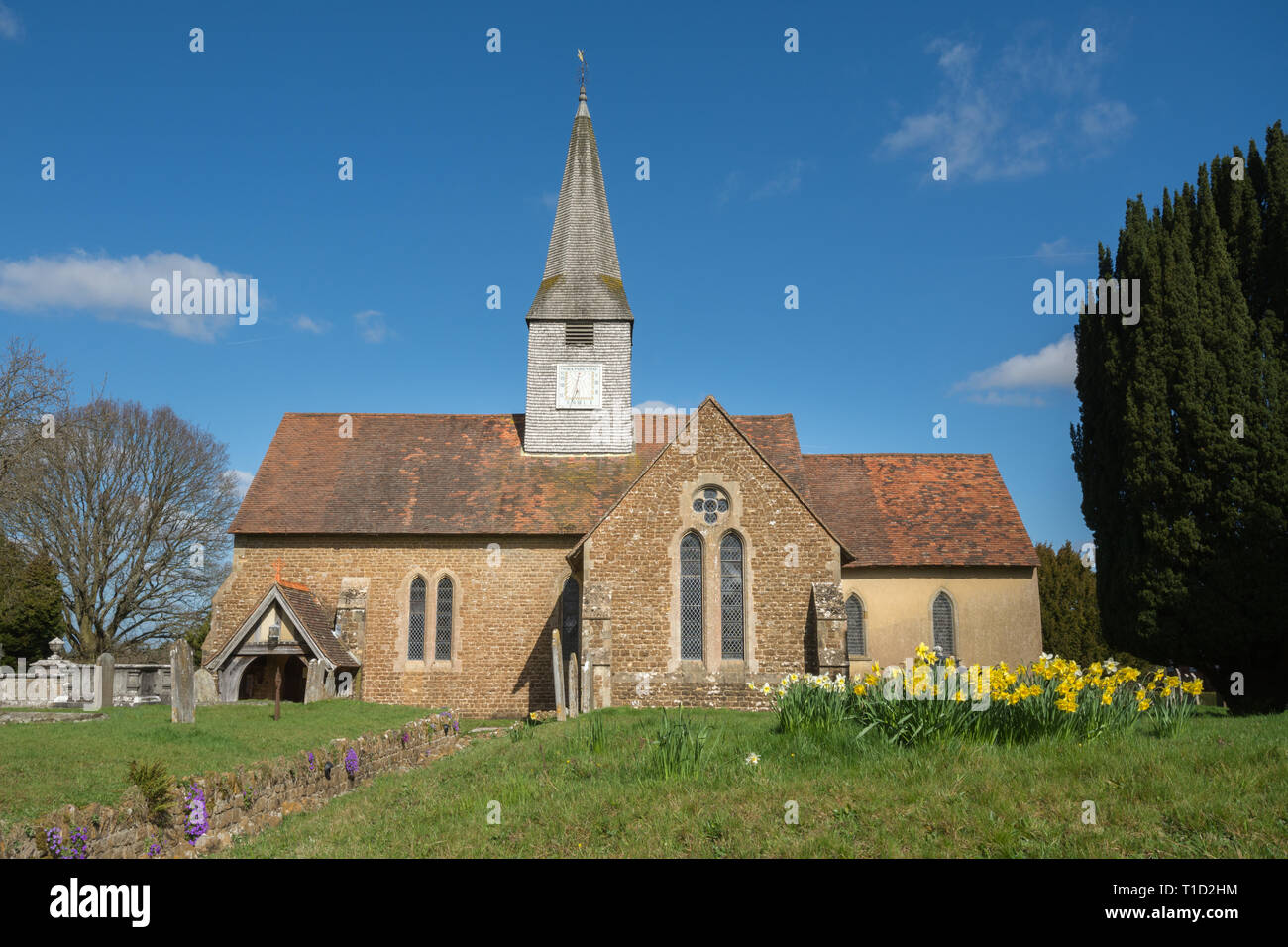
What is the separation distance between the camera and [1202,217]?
1795 centimetres

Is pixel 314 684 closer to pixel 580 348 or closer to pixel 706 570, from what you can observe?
pixel 706 570

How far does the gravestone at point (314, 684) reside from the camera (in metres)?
21.5

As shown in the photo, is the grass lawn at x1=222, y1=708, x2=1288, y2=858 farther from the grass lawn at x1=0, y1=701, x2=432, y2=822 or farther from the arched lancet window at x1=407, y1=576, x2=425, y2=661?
the arched lancet window at x1=407, y1=576, x2=425, y2=661

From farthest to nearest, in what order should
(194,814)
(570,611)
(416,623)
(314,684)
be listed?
(416,623) → (570,611) → (314,684) → (194,814)

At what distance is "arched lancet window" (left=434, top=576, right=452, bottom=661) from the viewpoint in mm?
24547

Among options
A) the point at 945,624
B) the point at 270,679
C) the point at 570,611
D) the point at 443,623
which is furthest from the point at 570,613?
the point at 945,624

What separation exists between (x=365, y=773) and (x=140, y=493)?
3095 cm

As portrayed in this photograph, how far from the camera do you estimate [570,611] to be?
80.2 feet

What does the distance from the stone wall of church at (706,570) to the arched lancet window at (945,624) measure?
587 cm

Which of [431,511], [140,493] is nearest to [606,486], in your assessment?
[431,511]

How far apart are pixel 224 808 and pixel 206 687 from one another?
1294 centimetres

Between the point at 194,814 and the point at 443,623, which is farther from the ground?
the point at 443,623

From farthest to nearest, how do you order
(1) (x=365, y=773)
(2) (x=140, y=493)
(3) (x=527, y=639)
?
(2) (x=140, y=493), (3) (x=527, y=639), (1) (x=365, y=773)
